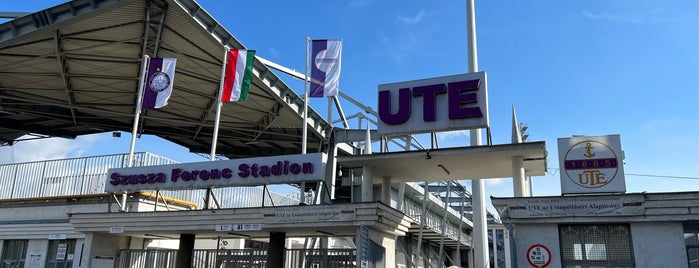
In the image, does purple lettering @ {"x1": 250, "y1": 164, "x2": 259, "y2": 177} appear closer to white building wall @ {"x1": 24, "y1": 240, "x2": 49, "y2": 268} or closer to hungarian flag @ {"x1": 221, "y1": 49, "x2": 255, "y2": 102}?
hungarian flag @ {"x1": 221, "y1": 49, "x2": 255, "y2": 102}

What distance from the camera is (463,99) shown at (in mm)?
19188

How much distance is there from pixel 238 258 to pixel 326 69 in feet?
31.8

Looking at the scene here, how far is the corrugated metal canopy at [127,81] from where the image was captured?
82.4 feet

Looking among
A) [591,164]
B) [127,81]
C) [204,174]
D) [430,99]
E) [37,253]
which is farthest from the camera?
[127,81]

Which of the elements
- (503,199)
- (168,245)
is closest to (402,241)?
(168,245)

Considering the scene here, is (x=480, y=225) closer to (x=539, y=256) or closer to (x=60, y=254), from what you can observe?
(x=539, y=256)

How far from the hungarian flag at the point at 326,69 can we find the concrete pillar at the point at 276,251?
793 centimetres

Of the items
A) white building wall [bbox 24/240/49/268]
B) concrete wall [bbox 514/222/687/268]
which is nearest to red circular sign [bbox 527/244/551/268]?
concrete wall [bbox 514/222/687/268]

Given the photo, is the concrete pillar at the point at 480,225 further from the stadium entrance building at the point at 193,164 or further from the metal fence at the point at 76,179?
the metal fence at the point at 76,179

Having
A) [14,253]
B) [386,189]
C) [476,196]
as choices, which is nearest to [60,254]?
[14,253]

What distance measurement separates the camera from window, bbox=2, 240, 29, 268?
27.1m

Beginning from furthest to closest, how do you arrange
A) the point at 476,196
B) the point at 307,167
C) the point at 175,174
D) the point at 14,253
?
the point at 476,196
the point at 14,253
the point at 175,174
the point at 307,167

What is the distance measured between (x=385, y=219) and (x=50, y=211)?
18674 mm

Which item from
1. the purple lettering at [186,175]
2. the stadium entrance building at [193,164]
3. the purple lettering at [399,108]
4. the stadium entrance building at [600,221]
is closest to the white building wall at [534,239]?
the stadium entrance building at [600,221]
